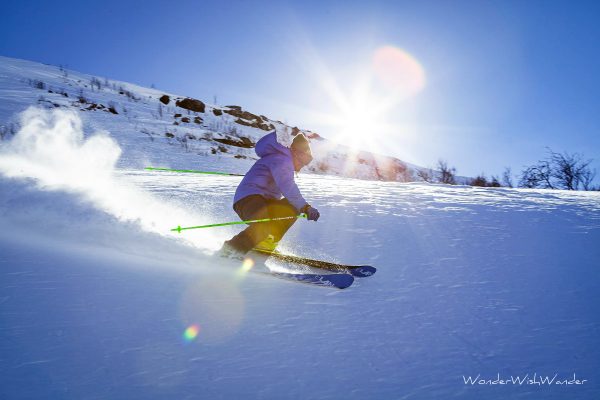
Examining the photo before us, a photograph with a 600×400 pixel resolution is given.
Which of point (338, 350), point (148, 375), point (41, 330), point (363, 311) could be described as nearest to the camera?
point (148, 375)

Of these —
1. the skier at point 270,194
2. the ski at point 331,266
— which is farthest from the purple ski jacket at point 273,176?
the ski at point 331,266

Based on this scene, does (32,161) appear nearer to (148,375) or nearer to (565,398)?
(148,375)

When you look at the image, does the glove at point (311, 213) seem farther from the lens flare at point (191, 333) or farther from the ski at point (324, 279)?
the lens flare at point (191, 333)

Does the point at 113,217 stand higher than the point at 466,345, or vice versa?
the point at 113,217

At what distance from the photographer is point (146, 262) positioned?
316 cm

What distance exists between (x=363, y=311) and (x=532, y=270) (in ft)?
5.71

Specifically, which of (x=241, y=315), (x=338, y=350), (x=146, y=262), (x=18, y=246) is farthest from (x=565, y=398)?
(x=18, y=246)

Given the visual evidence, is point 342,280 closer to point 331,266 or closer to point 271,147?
point 331,266

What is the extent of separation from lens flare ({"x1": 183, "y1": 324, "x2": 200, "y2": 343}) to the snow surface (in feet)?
0.10

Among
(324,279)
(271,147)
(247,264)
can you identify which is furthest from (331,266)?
(271,147)

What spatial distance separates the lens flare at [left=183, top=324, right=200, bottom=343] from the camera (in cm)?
196

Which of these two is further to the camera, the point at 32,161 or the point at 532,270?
the point at 32,161

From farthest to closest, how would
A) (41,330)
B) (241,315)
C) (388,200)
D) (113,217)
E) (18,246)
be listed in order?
1. (388,200)
2. (113,217)
3. (18,246)
4. (241,315)
5. (41,330)

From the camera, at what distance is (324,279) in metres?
3.11
